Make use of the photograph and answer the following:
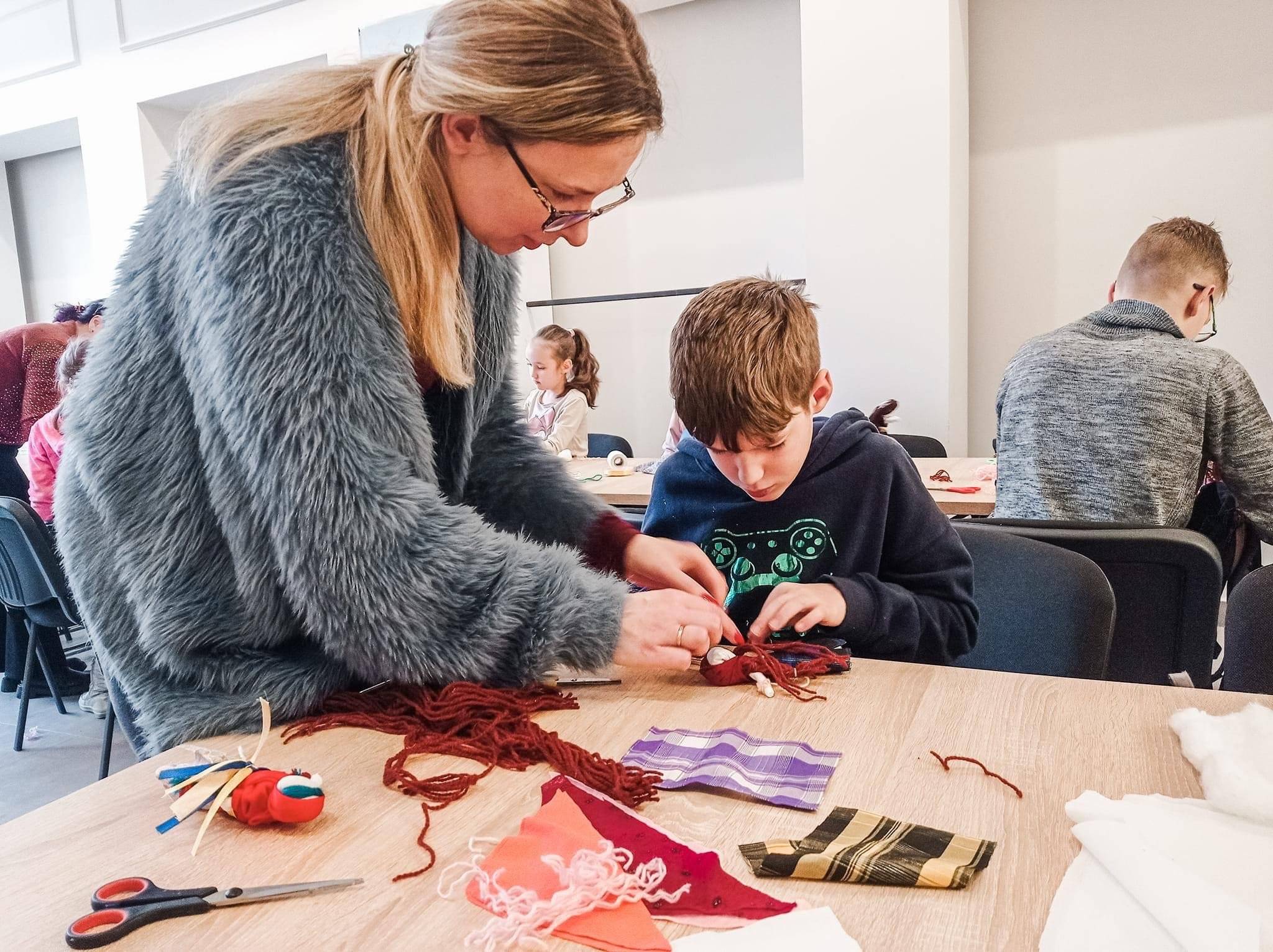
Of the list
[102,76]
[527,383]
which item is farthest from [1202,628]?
[102,76]

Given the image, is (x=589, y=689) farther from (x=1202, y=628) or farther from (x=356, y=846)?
(x=1202, y=628)

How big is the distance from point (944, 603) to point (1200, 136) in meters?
3.83

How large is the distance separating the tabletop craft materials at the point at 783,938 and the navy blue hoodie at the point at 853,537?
697 mm

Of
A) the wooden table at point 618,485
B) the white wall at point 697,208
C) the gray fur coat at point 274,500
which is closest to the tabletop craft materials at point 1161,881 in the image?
the gray fur coat at point 274,500

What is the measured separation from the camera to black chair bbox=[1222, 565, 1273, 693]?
1240 millimetres

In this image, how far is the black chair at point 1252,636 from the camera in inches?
48.8

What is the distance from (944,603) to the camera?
1.33m

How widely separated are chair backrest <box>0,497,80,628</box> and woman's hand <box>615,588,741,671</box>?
100 inches

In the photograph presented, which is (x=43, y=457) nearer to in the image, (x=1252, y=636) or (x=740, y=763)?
(x=740, y=763)

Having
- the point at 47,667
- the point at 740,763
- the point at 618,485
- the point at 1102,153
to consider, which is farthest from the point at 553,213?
the point at 1102,153

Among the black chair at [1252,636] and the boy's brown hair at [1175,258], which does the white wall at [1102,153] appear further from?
the black chair at [1252,636]

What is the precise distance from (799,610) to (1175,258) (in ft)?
6.15

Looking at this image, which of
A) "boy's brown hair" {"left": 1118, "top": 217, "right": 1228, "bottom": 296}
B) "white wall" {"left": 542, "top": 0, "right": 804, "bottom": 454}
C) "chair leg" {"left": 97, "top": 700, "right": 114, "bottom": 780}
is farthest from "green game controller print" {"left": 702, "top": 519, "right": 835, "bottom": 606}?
"white wall" {"left": 542, "top": 0, "right": 804, "bottom": 454}

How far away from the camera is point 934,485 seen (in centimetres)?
284
